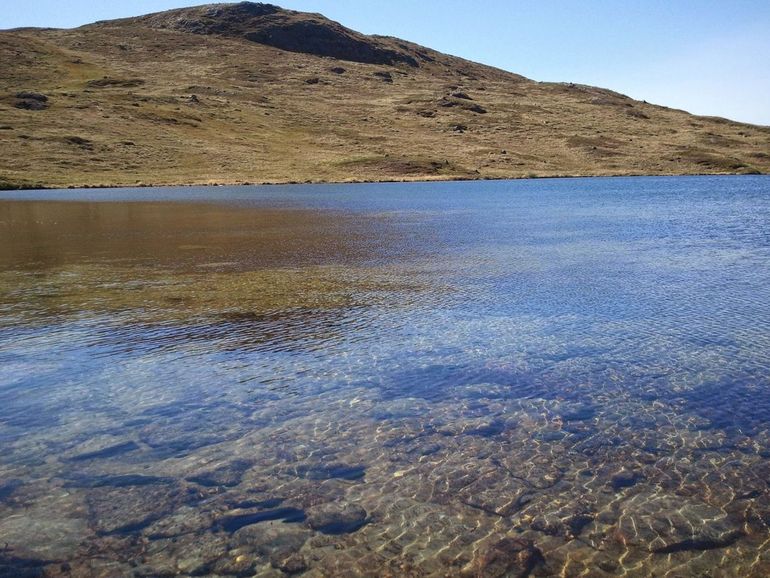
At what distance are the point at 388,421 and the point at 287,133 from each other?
476ft

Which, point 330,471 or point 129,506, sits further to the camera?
point 330,471

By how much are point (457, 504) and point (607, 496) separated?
2.05 metres

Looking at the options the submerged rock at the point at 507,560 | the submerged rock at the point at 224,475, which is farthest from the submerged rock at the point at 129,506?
the submerged rock at the point at 507,560

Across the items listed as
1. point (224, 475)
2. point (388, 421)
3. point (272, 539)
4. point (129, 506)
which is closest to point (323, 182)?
point (388, 421)

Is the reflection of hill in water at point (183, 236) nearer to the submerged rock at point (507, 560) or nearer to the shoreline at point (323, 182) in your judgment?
the submerged rock at point (507, 560)

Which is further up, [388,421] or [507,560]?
[388,421]

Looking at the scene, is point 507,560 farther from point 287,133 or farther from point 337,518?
point 287,133

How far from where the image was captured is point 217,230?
43.8 m

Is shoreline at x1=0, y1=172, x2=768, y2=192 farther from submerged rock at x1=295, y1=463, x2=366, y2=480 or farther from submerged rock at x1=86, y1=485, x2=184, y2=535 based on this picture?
submerged rock at x1=295, y1=463, x2=366, y2=480

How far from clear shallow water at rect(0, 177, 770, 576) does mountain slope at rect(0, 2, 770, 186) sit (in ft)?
300

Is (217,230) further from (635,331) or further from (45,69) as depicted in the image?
(45,69)

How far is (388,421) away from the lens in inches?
457

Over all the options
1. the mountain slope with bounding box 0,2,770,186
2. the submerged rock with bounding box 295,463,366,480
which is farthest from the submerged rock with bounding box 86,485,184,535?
the mountain slope with bounding box 0,2,770,186

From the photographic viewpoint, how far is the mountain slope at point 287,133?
11606 cm
